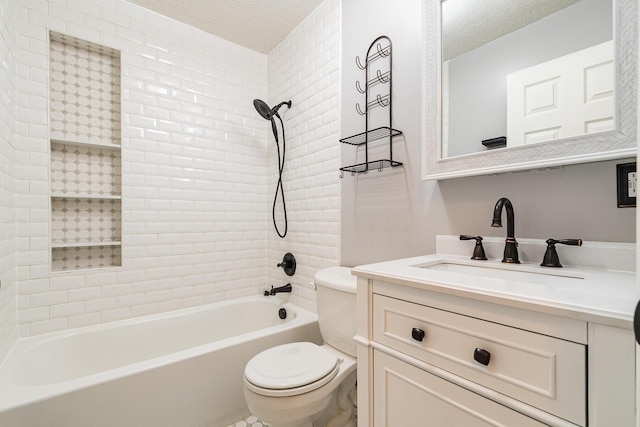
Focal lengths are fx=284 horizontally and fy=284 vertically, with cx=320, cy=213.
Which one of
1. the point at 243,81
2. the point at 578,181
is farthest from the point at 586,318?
the point at 243,81

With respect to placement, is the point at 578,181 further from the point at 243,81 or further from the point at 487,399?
the point at 243,81

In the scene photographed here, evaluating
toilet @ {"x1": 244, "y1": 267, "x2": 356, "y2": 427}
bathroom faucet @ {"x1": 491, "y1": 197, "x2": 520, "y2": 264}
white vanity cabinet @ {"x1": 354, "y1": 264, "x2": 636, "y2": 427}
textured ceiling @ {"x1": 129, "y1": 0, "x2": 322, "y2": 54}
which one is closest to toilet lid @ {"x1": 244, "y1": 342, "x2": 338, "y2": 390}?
toilet @ {"x1": 244, "y1": 267, "x2": 356, "y2": 427}

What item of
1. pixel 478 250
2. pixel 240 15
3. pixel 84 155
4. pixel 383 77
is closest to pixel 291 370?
pixel 478 250

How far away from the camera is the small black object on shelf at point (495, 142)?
3.52 feet

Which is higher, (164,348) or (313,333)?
(313,333)

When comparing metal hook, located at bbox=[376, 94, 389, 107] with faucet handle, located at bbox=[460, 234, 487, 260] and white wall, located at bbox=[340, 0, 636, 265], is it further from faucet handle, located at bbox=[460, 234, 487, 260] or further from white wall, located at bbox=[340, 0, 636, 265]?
faucet handle, located at bbox=[460, 234, 487, 260]

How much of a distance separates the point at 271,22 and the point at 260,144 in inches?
36.3

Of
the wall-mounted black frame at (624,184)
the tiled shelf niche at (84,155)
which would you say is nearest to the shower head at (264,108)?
the tiled shelf niche at (84,155)

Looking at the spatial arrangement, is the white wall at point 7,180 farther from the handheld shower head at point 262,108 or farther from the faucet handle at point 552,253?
the faucet handle at point 552,253

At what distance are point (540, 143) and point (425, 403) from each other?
91 centimetres

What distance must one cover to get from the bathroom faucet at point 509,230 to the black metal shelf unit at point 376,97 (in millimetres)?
566

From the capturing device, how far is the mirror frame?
0.81m

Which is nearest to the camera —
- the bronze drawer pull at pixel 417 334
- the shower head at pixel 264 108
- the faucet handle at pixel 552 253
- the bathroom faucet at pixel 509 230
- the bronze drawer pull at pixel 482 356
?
the bronze drawer pull at pixel 482 356

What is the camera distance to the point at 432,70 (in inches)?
50.1
